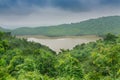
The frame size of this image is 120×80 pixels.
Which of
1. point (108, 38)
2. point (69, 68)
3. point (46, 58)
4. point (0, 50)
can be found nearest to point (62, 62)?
point (69, 68)

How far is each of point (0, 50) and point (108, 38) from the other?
54.5m

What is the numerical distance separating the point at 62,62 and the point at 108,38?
64.9 meters

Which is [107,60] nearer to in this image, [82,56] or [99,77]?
[99,77]

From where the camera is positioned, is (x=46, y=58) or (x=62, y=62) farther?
(x=46, y=58)

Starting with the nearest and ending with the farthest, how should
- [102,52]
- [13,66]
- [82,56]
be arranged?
[102,52], [13,66], [82,56]

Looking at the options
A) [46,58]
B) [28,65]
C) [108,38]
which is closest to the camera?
[28,65]

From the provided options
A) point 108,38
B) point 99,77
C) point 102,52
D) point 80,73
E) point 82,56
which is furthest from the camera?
point 108,38

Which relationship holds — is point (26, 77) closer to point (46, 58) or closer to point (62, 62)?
point (62, 62)

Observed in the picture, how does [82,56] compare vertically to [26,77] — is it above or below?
below

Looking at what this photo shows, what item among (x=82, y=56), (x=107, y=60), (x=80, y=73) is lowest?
(x=82, y=56)

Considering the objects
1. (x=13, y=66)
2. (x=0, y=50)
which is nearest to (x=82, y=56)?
(x=0, y=50)

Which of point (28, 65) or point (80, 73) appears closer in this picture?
point (80, 73)

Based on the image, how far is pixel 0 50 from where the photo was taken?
4469cm

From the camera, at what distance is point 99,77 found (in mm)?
21781
